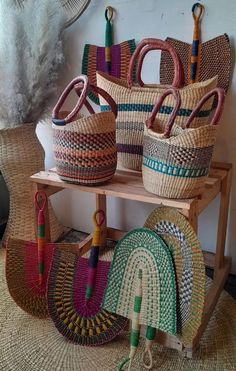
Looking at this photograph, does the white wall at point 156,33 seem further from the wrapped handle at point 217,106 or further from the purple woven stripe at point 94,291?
the purple woven stripe at point 94,291

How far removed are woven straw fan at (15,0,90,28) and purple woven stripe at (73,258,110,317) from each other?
106 centimetres

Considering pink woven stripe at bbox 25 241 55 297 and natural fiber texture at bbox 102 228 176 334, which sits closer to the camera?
natural fiber texture at bbox 102 228 176 334

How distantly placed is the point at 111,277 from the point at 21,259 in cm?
34

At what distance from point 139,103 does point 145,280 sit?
0.57m

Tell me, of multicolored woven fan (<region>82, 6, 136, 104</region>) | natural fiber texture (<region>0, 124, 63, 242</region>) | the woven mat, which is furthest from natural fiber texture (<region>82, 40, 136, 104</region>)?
the woven mat

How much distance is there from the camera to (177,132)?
1.03m

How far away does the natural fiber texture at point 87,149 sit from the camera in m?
1.04

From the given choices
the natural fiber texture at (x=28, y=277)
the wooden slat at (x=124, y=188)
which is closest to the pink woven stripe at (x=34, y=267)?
the natural fiber texture at (x=28, y=277)

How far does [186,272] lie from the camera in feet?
3.37

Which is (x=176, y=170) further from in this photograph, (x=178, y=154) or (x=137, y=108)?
(x=137, y=108)

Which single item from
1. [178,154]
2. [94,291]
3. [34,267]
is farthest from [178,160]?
[34,267]

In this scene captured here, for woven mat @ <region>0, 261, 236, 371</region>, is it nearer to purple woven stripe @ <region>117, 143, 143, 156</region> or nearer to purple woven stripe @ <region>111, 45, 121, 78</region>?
purple woven stripe @ <region>117, 143, 143, 156</region>

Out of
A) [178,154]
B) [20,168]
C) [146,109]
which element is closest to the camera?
[178,154]

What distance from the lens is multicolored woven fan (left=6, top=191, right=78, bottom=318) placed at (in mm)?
1247
